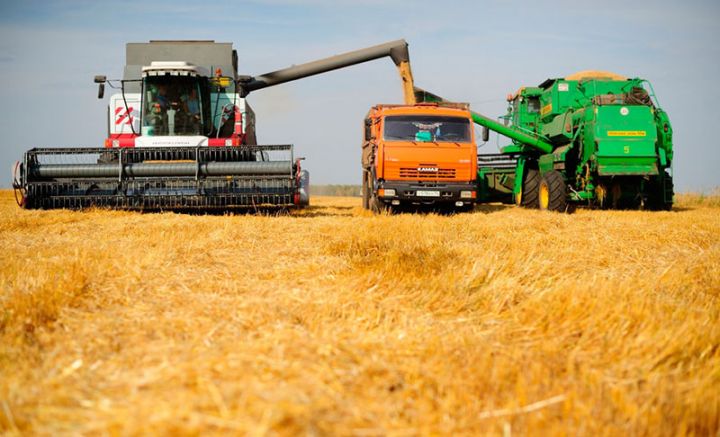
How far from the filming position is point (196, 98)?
12.6 meters

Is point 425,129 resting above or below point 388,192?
above

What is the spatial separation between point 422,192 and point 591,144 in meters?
3.96

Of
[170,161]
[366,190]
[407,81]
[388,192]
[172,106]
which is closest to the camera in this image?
[170,161]

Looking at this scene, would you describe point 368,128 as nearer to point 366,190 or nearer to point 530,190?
point 366,190

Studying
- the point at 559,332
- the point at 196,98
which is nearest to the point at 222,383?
the point at 559,332

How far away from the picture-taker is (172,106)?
1257 centimetres

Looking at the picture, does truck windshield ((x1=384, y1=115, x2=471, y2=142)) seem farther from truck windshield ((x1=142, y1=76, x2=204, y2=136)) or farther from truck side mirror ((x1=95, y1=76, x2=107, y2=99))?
truck side mirror ((x1=95, y1=76, x2=107, y2=99))

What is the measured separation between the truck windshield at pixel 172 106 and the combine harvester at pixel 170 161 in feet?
0.06

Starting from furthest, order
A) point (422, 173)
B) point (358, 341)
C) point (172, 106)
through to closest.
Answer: point (172, 106), point (422, 173), point (358, 341)

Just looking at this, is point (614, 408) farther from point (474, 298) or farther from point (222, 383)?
point (474, 298)

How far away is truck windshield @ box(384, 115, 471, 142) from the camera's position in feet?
39.8

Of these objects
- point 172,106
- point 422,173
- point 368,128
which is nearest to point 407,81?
point 368,128

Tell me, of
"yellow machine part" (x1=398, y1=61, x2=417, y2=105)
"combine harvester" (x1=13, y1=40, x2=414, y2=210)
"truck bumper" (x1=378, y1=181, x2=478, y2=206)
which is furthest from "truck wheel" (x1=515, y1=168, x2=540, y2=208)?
"combine harvester" (x1=13, y1=40, x2=414, y2=210)

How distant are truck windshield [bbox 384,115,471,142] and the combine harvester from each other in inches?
82.3
